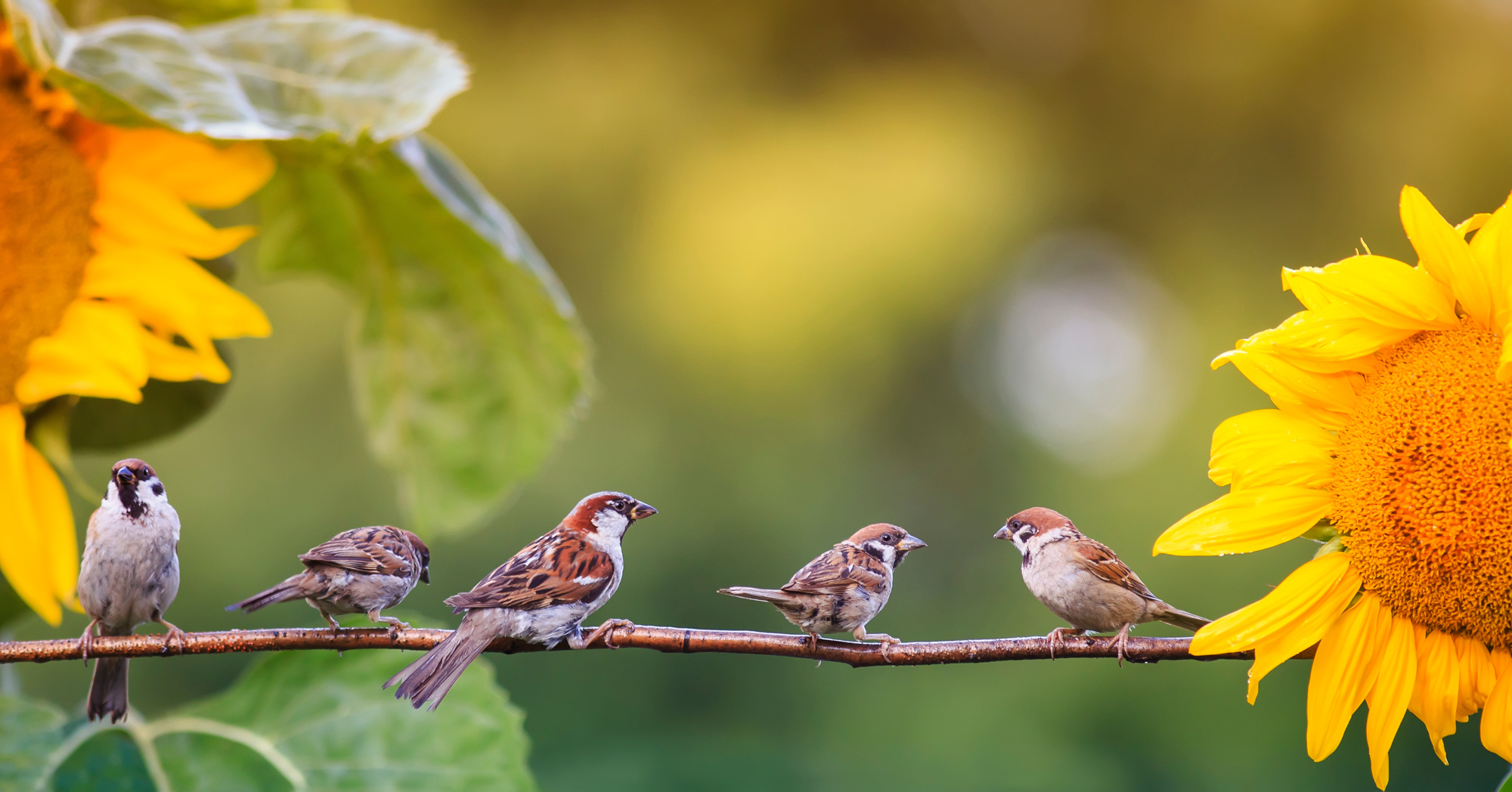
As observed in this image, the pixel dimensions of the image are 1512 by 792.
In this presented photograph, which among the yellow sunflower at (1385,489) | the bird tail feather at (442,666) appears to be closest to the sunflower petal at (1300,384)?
the yellow sunflower at (1385,489)

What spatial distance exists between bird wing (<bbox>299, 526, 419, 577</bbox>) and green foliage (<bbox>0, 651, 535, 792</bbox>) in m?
0.09

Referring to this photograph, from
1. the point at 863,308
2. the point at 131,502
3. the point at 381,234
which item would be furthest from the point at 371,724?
the point at 863,308

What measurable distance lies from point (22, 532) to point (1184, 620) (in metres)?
0.41

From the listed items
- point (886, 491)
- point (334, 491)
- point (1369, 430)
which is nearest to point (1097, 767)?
point (886, 491)

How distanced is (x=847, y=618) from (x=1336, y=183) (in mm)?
2138

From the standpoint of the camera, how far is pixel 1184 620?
0.95 feet

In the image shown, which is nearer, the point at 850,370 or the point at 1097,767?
the point at 1097,767

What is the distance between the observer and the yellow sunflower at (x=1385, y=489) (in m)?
0.28

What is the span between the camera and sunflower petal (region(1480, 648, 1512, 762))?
29cm

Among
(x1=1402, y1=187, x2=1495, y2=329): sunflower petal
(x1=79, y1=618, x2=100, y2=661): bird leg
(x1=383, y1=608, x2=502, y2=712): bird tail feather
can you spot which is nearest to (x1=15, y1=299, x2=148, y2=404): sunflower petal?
(x1=79, y1=618, x2=100, y2=661): bird leg

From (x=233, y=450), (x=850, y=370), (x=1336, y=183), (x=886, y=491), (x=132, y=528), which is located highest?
(x=1336, y=183)

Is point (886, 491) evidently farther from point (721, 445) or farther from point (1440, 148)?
point (1440, 148)

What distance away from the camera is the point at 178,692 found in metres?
1.17

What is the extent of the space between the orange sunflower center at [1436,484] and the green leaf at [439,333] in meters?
0.33
